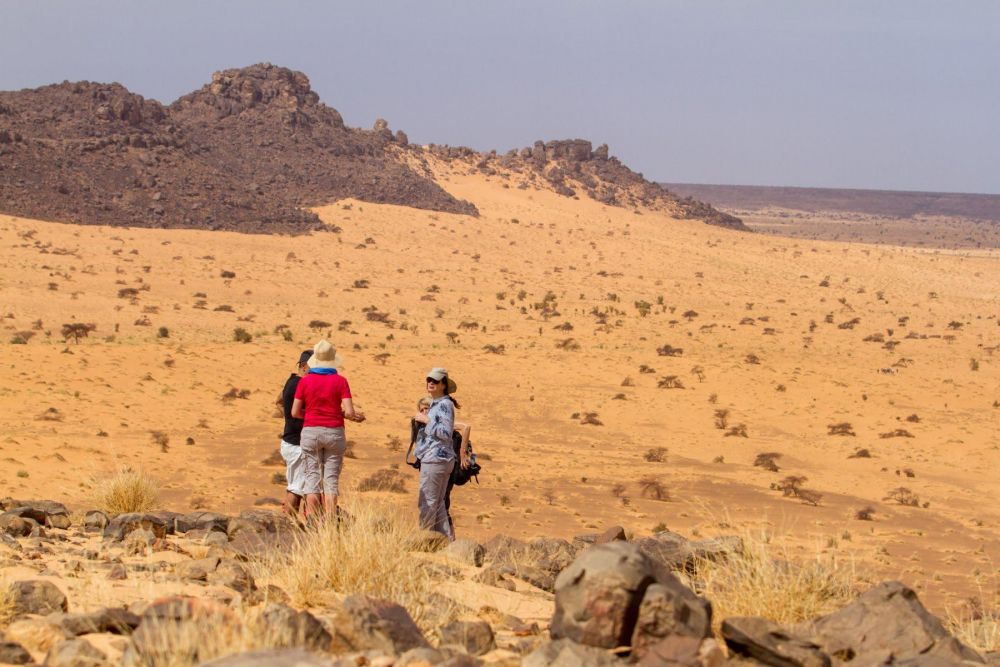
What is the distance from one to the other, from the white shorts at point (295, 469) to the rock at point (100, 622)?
123 inches

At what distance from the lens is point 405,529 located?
7199 millimetres

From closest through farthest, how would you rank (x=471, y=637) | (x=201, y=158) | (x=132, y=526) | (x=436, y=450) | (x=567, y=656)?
(x=567, y=656), (x=471, y=637), (x=132, y=526), (x=436, y=450), (x=201, y=158)

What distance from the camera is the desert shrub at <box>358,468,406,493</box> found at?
13516 mm

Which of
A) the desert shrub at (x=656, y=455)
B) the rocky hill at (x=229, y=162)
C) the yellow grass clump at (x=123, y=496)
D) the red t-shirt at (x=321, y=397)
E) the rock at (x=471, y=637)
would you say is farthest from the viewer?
the rocky hill at (x=229, y=162)

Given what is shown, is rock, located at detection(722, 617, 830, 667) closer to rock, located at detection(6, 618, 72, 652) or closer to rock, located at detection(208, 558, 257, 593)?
rock, located at detection(208, 558, 257, 593)

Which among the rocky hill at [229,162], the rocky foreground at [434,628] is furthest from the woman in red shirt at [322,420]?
the rocky hill at [229,162]

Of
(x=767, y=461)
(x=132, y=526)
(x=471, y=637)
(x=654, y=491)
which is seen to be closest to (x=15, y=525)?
(x=132, y=526)

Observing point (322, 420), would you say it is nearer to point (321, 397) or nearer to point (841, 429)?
point (321, 397)

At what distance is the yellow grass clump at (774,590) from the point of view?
6172mm

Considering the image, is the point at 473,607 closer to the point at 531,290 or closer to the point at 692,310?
the point at 692,310

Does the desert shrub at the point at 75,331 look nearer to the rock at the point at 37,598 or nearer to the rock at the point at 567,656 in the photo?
the rock at the point at 37,598

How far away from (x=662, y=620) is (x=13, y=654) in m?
2.72

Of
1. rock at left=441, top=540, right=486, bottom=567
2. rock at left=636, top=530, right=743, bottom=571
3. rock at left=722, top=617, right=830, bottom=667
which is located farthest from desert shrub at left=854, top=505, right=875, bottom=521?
rock at left=722, top=617, right=830, bottom=667

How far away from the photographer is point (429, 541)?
814cm
